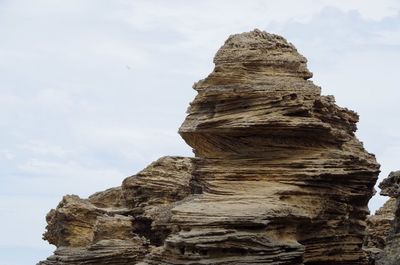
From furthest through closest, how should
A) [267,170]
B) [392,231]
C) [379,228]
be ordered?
[379,228] < [267,170] < [392,231]

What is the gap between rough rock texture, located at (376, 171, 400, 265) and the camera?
3807 centimetres

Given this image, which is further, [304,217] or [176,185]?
[176,185]

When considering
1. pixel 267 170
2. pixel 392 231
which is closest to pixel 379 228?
pixel 392 231

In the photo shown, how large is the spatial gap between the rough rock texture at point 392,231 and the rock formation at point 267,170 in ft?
2.24

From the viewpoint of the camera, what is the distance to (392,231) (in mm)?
40031

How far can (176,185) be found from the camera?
52.3 m

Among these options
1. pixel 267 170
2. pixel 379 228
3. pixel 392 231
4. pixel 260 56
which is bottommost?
pixel 392 231

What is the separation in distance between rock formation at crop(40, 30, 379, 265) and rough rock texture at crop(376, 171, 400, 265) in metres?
0.68

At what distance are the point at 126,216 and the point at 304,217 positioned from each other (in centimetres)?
1538

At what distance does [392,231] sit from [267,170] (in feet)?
16.6

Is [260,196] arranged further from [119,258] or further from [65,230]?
[65,230]

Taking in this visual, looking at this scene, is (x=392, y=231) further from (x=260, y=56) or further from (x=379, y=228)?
(x=379, y=228)

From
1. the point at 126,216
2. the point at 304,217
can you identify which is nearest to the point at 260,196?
the point at 304,217

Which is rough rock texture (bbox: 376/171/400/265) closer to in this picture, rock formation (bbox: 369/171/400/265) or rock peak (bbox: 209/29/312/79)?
rock formation (bbox: 369/171/400/265)
